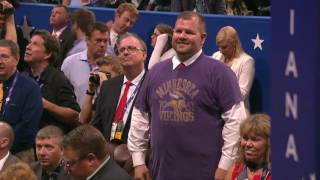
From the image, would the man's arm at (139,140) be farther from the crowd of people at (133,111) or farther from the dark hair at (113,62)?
the dark hair at (113,62)

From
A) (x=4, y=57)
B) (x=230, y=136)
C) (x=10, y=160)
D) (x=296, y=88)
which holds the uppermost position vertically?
(x=296, y=88)

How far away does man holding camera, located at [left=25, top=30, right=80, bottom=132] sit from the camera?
761cm

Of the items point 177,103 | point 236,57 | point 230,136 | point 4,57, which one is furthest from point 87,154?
point 236,57

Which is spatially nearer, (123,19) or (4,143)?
(4,143)

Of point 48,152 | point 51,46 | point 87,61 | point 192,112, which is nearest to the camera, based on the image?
point 192,112

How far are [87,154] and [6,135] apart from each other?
191cm

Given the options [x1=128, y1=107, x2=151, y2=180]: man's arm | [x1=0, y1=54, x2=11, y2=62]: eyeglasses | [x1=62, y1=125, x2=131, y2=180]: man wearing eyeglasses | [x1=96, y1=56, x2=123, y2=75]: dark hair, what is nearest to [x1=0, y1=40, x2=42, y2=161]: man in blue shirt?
[x1=0, y1=54, x2=11, y2=62]: eyeglasses

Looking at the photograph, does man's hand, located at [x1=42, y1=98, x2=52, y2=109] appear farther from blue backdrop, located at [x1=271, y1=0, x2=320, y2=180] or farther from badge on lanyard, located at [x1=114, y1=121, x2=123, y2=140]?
blue backdrop, located at [x1=271, y1=0, x2=320, y2=180]

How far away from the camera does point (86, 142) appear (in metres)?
4.89

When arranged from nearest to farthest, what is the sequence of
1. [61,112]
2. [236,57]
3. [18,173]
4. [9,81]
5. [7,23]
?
1. [18,173]
2. [9,81]
3. [61,112]
4. [236,57]
5. [7,23]

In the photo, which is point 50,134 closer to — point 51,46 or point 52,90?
point 52,90

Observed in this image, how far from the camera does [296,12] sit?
6.67ft

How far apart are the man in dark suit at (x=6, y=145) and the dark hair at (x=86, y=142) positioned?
5.92 feet

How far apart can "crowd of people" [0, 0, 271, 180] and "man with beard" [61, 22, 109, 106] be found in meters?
0.01
